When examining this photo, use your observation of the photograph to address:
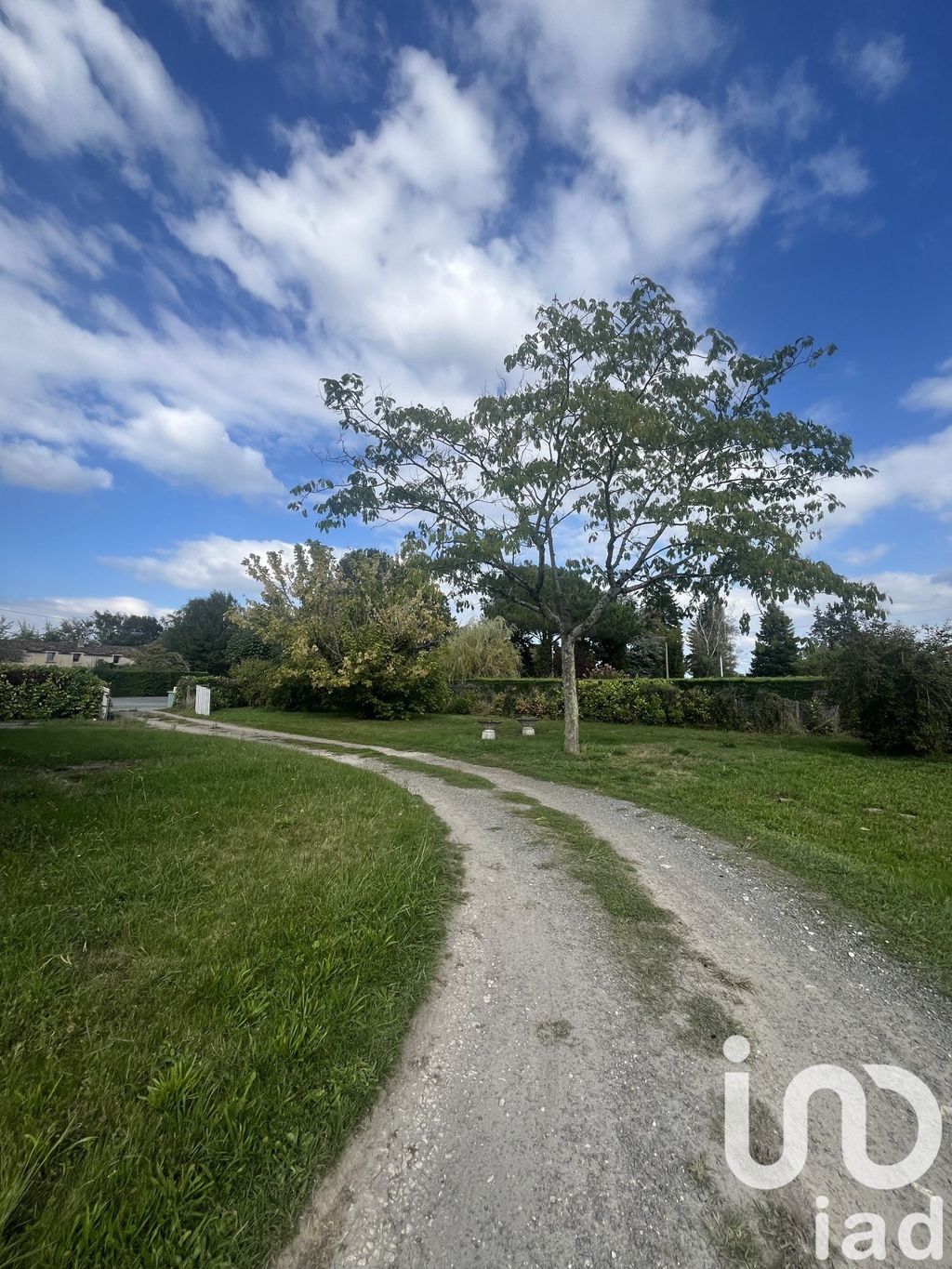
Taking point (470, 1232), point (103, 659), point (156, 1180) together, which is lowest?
point (470, 1232)

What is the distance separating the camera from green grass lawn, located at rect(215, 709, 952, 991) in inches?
160

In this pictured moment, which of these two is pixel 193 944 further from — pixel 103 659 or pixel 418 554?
pixel 103 659

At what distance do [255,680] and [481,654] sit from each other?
34.8 feet

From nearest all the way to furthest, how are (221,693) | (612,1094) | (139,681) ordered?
1. (612,1094)
2. (221,693)
3. (139,681)

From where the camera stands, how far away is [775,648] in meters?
43.3

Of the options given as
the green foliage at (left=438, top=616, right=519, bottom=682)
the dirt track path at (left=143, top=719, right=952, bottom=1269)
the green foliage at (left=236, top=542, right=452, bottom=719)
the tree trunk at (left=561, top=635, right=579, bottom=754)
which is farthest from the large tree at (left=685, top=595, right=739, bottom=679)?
the dirt track path at (left=143, top=719, right=952, bottom=1269)

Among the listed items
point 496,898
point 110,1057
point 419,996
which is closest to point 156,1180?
point 110,1057

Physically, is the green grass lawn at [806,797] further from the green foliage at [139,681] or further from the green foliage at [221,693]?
the green foliage at [139,681]

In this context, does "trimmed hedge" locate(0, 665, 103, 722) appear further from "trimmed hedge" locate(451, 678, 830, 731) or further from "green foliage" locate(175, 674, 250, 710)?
"trimmed hedge" locate(451, 678, 830, 731)

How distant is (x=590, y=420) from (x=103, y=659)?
57551 mm

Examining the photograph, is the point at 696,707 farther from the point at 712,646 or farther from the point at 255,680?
the point at 712,646

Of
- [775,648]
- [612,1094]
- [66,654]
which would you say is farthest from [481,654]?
[66,654]

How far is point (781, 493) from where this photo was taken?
35.1 ft

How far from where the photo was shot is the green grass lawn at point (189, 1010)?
161cm
